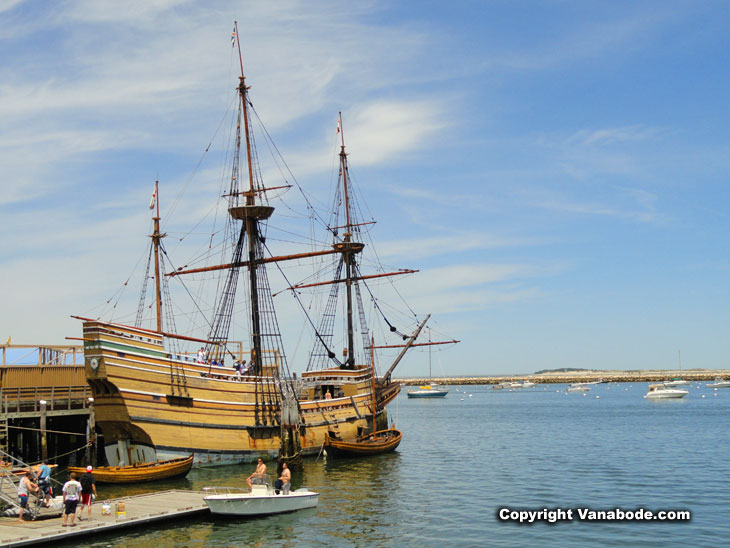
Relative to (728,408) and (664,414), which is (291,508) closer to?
(664,414)

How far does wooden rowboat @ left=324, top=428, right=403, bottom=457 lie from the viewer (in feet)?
146

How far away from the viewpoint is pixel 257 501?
27250mm

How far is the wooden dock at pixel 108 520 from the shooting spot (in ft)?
72.2

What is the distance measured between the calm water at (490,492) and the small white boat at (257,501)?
0.41 metres

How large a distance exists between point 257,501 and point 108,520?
18.2 feet

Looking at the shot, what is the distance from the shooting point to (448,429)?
73.0 metres

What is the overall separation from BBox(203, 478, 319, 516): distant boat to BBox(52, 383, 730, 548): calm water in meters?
0.40

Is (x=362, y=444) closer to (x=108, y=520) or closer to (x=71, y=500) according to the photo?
(x=108, y=520)

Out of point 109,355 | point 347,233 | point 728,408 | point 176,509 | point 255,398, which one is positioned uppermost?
point 347,233

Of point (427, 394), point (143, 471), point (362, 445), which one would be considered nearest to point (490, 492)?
point (362, 445)

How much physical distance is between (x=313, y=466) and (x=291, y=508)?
14.4 metres

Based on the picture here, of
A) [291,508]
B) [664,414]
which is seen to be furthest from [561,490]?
[664,414]

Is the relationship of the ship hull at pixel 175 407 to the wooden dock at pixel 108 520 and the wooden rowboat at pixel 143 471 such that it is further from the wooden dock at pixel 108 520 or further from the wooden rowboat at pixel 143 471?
the wooden dock at pixel 108 520

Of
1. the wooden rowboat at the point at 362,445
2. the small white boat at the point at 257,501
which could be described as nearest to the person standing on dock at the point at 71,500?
the small white boat at the point at 257,501
